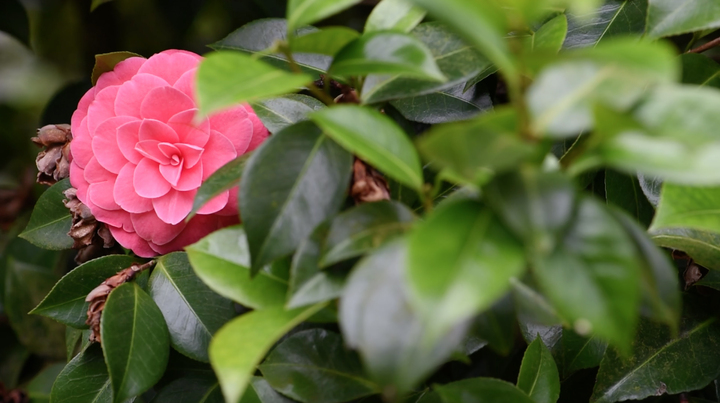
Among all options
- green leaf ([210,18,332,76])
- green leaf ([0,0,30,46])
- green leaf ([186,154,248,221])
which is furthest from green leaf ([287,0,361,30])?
green leaf ([0,0,30,46])

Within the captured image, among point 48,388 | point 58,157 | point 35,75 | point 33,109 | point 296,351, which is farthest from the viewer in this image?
point 35,75

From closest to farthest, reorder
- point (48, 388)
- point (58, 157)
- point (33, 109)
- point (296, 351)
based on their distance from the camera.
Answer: point (296, 351), point (58, 157), point (48, 388), point (33, 109)

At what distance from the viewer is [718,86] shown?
0.56 metres

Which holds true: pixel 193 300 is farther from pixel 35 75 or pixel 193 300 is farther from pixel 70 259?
pixel 35 75

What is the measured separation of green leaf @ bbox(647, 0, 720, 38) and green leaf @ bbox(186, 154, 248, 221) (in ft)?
1.14

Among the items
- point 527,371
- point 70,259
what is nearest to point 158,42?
point 70,259

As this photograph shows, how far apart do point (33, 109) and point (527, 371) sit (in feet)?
4.75

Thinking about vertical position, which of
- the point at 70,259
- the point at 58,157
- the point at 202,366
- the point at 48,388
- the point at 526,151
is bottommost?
the point at 48,388

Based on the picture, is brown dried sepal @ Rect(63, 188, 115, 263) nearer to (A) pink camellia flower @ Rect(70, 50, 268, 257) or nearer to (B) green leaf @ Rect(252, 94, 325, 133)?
(A) pink camellia flower @ Rect(70, 50, 268, 257)

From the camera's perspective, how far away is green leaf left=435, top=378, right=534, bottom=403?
1.44 ft

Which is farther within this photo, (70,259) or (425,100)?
(70,259)

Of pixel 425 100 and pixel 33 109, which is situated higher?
pixel 425 100

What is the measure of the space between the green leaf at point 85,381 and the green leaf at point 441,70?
350mm

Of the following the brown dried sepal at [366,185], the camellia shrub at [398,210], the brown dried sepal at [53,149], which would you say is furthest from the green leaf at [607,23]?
the brown dried sepal at [53,149]
